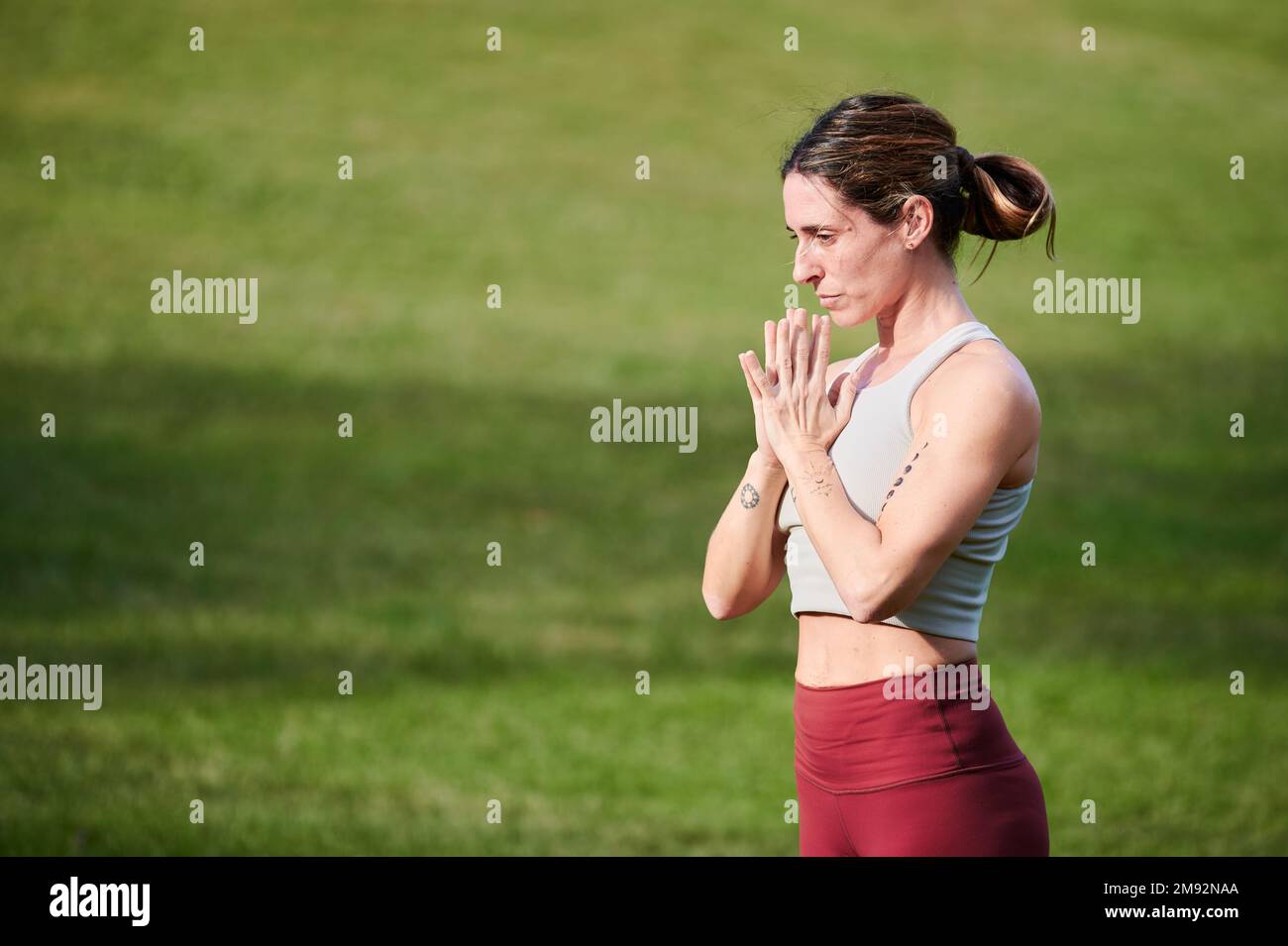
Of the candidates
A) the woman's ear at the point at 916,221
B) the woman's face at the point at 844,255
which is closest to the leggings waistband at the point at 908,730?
the woman's face at the point at 844,255

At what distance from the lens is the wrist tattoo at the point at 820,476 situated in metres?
3.29

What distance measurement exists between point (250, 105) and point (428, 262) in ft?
24.1

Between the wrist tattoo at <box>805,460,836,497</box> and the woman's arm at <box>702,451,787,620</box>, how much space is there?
0.18 m

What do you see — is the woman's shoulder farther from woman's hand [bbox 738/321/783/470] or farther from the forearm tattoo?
woman's hand [bbox 738/321/783/470]

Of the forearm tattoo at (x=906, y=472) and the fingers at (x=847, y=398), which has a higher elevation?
the fingers at (x=847, y=398)

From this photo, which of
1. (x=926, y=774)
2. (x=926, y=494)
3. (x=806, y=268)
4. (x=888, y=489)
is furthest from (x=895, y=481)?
(x=926, y=774)

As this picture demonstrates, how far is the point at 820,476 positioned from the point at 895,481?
17 centimetres

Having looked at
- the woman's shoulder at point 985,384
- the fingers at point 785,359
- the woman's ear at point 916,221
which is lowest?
the woman's shoulder at point 985,384

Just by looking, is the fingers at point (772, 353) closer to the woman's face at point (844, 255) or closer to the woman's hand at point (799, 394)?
the woman's hand at point (799, 394)

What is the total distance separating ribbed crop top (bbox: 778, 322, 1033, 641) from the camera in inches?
133

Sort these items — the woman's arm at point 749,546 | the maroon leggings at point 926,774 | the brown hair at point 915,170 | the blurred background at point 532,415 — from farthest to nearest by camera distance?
1. the blurred background at point 532,415
2. the woman's arm at point 749,546
3. the brown hair at point 915,170
4. the maroon leggings at point 926,774

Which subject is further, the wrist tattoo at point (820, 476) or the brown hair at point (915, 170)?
the brown hair at point (915, 170)

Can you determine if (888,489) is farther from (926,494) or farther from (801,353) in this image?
(801,353)
